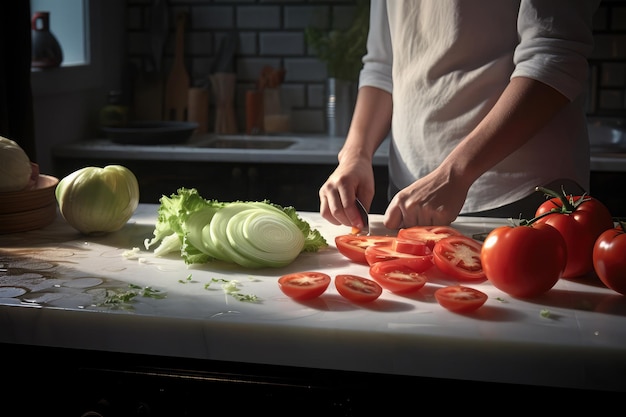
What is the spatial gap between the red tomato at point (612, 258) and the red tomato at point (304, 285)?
44cm

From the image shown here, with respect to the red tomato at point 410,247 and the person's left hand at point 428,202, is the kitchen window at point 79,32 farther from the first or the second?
the red tomato at point 410,247

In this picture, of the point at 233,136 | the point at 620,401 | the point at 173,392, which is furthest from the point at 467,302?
A: the point at 233,136

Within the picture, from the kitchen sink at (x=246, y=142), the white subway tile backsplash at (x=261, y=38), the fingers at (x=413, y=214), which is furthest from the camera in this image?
the white subway tile backsplash at (x=261, y=38)

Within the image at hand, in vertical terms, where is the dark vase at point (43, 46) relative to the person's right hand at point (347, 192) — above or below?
above

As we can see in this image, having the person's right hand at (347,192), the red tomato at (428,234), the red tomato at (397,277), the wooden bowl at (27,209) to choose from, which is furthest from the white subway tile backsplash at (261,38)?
the red tomato at (397,277)

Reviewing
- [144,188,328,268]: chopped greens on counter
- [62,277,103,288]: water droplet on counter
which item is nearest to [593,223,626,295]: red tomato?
[144,188,328,268]: chopped greens on counter

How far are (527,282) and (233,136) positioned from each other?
242 cm

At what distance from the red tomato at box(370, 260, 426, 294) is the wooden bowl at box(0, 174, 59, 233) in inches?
31.5

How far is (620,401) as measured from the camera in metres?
1.11

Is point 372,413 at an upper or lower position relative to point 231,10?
lower

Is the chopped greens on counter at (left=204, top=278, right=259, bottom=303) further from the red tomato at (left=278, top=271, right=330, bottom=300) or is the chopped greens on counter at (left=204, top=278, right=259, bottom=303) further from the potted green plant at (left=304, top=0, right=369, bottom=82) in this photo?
the potted green plant at (left=304, top=0, right=369, bottom=82)

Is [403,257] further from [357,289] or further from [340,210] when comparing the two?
[340,210]

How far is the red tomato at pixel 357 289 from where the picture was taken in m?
1.26

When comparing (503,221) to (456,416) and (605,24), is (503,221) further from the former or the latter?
(605,24)
